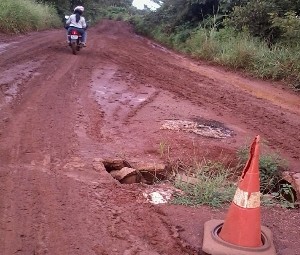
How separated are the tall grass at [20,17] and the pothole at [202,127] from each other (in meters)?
11.3

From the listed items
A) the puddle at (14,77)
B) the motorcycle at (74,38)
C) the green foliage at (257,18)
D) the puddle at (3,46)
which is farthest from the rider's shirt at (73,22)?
the green foliage at (257,18)

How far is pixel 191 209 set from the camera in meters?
3.71

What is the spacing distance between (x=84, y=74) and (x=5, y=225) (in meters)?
6.27

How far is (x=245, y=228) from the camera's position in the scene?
10.3ft

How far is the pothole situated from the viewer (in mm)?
5918

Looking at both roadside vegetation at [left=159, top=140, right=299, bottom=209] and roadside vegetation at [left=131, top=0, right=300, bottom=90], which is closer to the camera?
roadside vegetation at [left=159, top=140, right=299, bottom=209]

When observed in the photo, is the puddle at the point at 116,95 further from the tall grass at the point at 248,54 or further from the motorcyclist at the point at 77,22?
the tall grass at the point at 248,54

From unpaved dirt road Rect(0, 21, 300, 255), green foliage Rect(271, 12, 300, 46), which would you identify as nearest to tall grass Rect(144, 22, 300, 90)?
green foliage Rect(271, 12, 300, 46)

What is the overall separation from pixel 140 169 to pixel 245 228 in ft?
5.53

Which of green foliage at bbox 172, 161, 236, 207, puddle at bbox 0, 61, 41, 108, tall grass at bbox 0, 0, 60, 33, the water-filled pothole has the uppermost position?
tall grass at bbox 0, 0, 60, 33

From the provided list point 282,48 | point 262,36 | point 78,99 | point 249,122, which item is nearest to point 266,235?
point 249,122

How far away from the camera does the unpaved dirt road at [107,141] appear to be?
10.4 feet

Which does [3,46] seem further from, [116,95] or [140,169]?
[140,169]

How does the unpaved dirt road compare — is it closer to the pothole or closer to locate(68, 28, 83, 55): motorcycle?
the pothole
